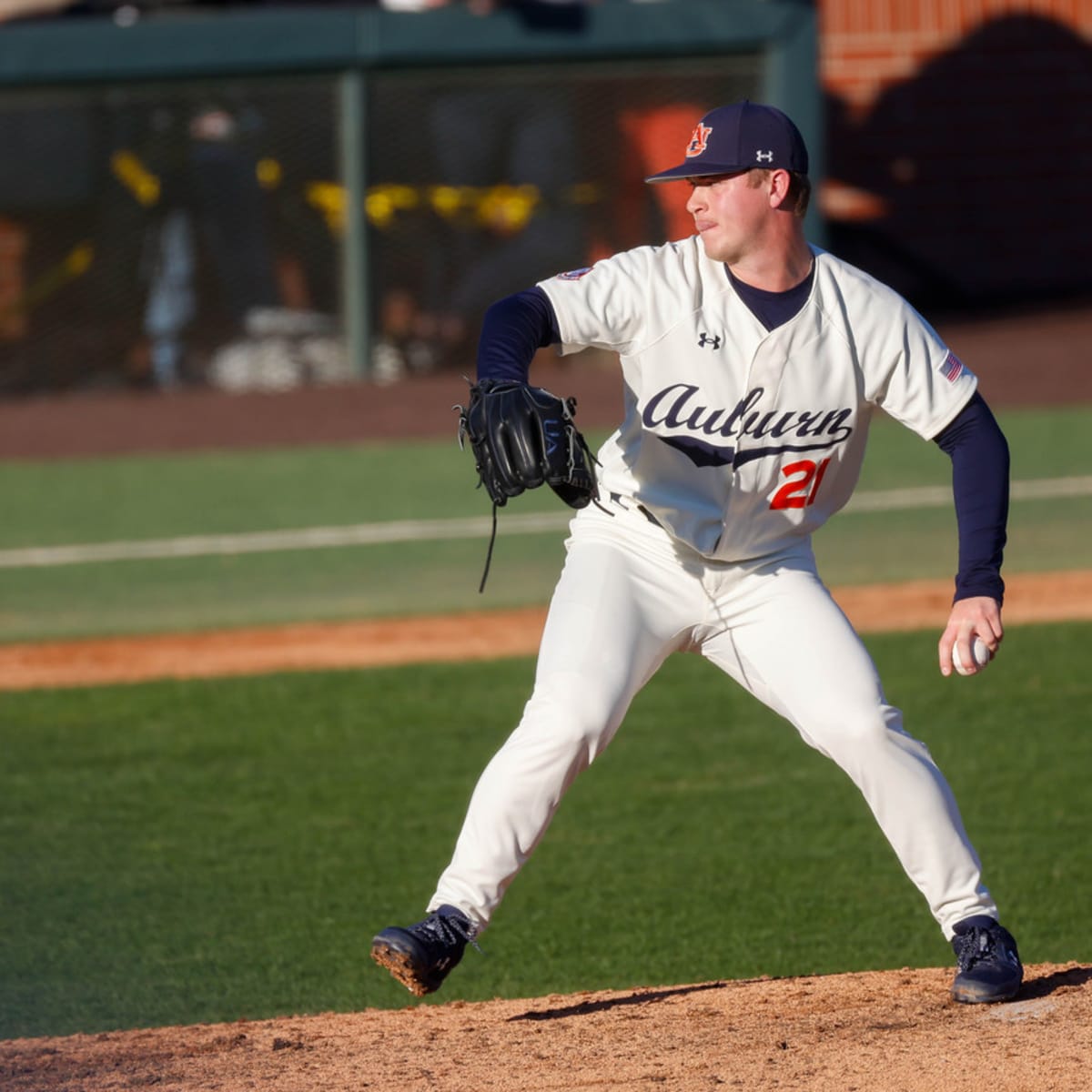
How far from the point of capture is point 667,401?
4.07 m

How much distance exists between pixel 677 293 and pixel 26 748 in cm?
392

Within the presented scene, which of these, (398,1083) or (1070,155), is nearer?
(398,1083)

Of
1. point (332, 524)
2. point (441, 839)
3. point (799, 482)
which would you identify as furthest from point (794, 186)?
point (332, 524)

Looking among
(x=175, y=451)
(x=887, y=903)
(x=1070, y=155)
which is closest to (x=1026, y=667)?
(x=887, y=903)

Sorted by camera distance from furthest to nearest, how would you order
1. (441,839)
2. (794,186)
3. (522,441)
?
(441,839) → (794,186) → (522,441)

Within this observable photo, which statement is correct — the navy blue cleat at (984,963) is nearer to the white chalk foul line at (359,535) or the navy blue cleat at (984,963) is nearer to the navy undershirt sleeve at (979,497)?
the navy undershirt sleeve at (979,497)

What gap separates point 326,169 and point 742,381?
1276 cm

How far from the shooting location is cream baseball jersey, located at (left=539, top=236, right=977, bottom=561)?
405 cm

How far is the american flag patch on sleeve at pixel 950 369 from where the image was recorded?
4082 millimetres

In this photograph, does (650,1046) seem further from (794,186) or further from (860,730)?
(794,186)

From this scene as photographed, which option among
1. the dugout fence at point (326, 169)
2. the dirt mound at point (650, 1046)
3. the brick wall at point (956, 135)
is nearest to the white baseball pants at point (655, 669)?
the dirt mound at point (650, 1046)

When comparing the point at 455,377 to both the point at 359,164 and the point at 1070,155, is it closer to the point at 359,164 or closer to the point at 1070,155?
the point at 359,164

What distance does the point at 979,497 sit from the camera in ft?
13.1

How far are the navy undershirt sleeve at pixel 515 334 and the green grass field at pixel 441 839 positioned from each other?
5.62 ft
